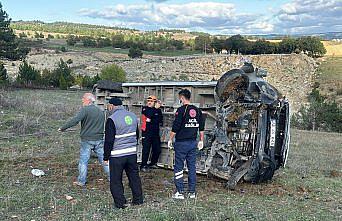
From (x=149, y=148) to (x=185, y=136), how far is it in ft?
7.21

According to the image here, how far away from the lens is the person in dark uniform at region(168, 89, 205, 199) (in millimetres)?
7250

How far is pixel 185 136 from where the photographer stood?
7273 millimetres

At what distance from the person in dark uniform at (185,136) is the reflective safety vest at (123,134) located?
2.74ft

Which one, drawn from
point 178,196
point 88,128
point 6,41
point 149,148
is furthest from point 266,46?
point 178,196

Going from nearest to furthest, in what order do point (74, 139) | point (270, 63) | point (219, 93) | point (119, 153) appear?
point (119, 153) → point (219, 93) → point (74, 139) → point (270, 63)

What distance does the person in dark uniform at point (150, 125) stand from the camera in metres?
9.18

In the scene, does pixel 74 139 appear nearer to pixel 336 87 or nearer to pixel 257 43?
pixel 336 87

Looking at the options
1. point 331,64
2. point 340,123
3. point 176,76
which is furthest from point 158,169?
point 331,64

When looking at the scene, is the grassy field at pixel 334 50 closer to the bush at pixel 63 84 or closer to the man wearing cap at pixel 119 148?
the bush at pixel 63 84

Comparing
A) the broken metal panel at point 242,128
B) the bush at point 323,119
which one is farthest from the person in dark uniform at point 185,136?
the bush at point 323,119

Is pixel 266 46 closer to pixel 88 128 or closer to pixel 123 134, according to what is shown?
pixel 88 128

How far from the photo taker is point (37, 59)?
6278 cm

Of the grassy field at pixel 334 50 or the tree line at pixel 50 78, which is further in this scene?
the grassy field at pixel 334 50

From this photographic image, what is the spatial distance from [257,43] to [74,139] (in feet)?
230
